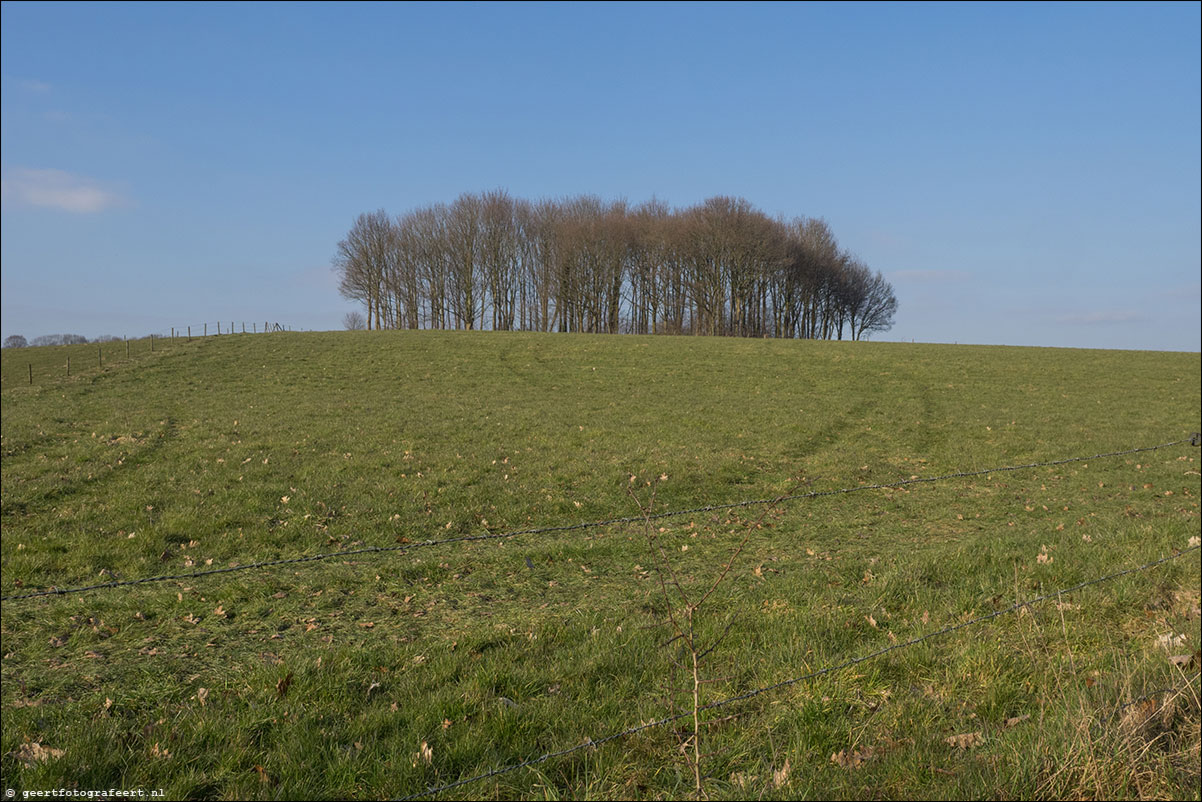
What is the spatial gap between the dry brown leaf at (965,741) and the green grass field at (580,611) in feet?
0.05

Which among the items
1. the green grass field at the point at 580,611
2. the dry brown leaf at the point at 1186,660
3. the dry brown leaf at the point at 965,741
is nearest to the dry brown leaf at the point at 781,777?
the green grass field at the point at 580,611

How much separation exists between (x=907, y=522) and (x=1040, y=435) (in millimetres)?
12821

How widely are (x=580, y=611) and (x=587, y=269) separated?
69540 millimetres

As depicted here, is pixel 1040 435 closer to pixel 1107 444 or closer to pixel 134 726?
pixel 1107 444

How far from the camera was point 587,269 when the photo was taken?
7525cm

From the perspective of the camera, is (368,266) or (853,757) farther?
(368,266)

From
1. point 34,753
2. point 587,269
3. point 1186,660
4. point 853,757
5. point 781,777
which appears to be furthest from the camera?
point 587,269

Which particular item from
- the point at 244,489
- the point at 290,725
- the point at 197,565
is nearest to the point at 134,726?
the point at 290,725

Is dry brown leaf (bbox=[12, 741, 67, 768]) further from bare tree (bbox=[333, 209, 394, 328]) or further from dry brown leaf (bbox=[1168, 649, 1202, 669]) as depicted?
bare tree (bbox=[333, 209, 394, 328])

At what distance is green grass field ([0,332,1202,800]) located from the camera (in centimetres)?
407

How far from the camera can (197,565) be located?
10148 millimetres

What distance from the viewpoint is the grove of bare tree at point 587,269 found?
73.5 m

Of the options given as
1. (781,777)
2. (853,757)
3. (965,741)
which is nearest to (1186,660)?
(965,741)

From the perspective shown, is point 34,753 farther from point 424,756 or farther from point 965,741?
point 965,741
